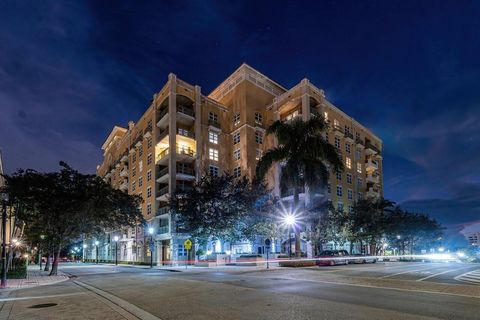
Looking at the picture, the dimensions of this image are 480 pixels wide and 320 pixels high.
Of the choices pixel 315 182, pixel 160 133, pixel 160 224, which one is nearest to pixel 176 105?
pixel 160 133

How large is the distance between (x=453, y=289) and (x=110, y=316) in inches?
483

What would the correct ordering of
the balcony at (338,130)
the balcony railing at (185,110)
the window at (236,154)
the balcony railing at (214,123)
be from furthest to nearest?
the balcony at (338,130) → the window at (236,154) → the balcony railing at (214,123) → the balcony railing at (185,110)

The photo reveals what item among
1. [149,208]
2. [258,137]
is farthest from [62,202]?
[258,137]

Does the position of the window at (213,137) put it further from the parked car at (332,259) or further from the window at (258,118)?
the parked car at (332,259)

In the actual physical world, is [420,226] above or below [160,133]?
below

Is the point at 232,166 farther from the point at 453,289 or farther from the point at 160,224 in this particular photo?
the point at 453,289

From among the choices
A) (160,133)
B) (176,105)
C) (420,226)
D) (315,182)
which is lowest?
(420,226)

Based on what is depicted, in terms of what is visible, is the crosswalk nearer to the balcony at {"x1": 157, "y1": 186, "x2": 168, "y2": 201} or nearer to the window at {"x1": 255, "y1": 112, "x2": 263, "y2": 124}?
the balcony at {"x1": 157, "y1": 186, "x2": 168, "y2": 201}

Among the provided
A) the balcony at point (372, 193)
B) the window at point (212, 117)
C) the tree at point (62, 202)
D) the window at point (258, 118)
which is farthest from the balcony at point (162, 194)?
the balcony at point (372, 193)

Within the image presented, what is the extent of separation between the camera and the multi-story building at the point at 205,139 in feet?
159

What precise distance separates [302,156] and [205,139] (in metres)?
22.8

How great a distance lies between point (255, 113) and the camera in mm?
54875

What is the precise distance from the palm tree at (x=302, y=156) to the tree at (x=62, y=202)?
48.3 ft

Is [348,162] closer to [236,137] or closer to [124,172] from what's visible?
[236,137]
